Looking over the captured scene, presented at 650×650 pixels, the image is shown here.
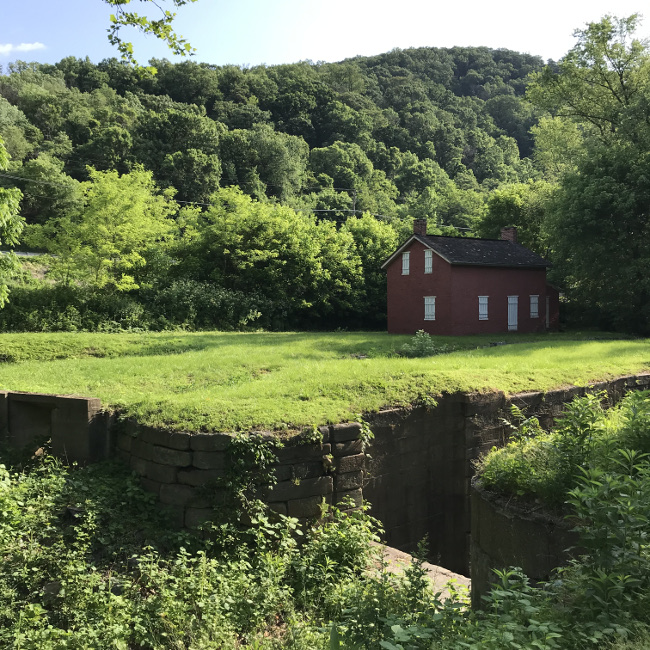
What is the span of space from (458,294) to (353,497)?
67.3 ft

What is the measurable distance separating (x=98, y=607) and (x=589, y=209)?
26.3m

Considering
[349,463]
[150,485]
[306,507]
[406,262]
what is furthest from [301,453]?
[406,262]

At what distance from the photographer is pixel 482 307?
1097 inches

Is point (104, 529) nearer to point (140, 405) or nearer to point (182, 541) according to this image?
point (182, 541)

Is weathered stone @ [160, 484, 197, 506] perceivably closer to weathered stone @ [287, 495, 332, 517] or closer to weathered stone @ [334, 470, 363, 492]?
weathered stone @ [287, 495, 332, 517]

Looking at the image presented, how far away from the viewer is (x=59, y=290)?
2164 cm

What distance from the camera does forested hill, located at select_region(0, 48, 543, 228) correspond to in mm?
47312

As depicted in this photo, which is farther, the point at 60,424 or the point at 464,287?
the point at 464,287

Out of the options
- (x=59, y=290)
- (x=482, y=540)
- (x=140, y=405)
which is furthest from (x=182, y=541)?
(x=59, y=290)

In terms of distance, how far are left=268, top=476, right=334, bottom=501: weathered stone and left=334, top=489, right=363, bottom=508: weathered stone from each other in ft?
0.63

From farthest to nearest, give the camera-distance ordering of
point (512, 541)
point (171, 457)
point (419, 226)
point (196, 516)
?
1. point (419, 226)
2. point (171, 457)
3. point (196, 516)
4. point (512, 541)

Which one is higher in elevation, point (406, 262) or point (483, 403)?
point (406, 262)

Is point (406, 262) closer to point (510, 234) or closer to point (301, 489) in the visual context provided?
point (510, 234)

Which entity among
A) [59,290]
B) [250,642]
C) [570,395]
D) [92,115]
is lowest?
[250,642]
